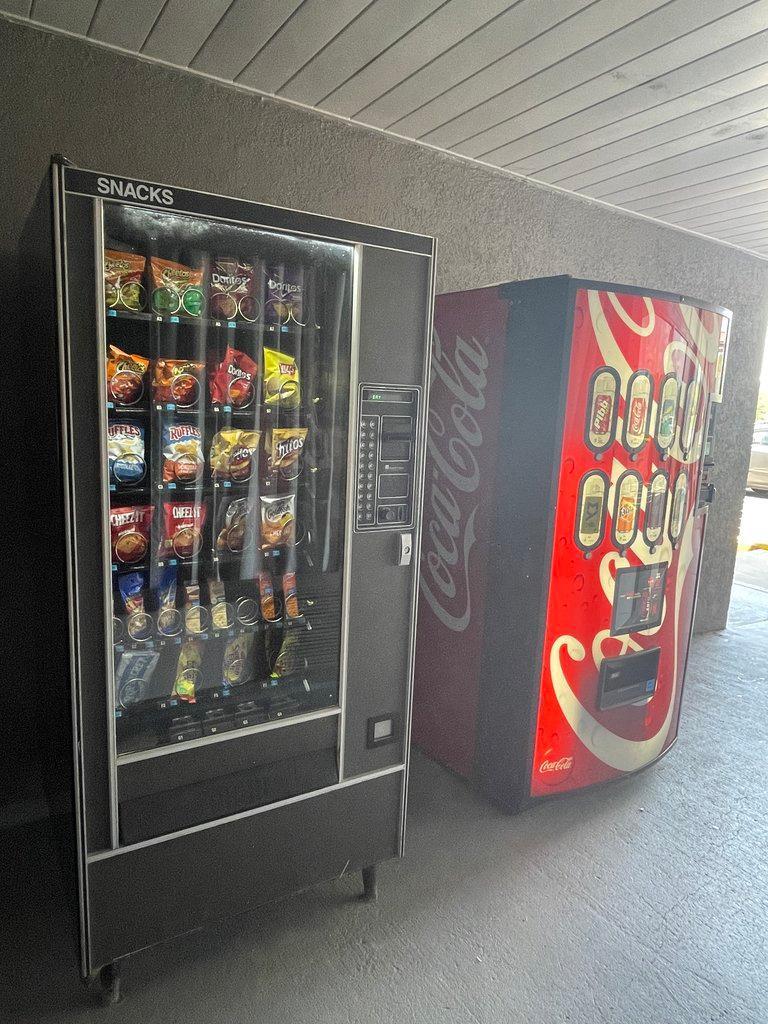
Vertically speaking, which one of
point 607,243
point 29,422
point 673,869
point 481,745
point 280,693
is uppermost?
point 607,243

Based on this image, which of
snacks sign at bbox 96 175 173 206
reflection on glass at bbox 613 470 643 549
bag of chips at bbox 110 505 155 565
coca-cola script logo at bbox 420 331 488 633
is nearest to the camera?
snacks sign at bbox 96 175 173 206

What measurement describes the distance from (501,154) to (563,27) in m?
0.90

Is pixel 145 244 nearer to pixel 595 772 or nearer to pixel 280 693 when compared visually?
pixel 280 693

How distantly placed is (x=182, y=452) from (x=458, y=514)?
1135 millimetres

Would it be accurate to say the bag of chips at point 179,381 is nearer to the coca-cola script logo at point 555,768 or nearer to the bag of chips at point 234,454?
the bag of chips at point 234,454

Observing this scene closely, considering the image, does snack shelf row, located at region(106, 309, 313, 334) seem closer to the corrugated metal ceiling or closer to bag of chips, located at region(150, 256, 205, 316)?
bag of chips, located at region(150, 256, 205, 316)

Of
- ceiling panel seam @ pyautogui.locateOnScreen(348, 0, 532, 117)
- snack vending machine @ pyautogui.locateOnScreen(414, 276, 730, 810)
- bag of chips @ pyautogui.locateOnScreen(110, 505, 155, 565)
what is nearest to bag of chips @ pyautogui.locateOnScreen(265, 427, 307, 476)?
bag of chips @ pyautogui.locateOnScreen(110, 505, 155, 565)

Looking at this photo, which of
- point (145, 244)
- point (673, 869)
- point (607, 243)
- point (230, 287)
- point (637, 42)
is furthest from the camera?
point (607, 243)

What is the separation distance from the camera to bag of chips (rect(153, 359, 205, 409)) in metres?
1.49

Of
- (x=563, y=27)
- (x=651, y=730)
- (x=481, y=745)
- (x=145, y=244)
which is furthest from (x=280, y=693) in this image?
(x=563, y=27)

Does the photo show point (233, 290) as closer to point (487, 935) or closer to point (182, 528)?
point (182, 528)

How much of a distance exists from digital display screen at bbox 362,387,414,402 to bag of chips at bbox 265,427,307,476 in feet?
→ 0.62

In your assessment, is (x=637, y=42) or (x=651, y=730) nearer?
(x=637, y=42)

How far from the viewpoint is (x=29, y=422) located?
1.87 metres
